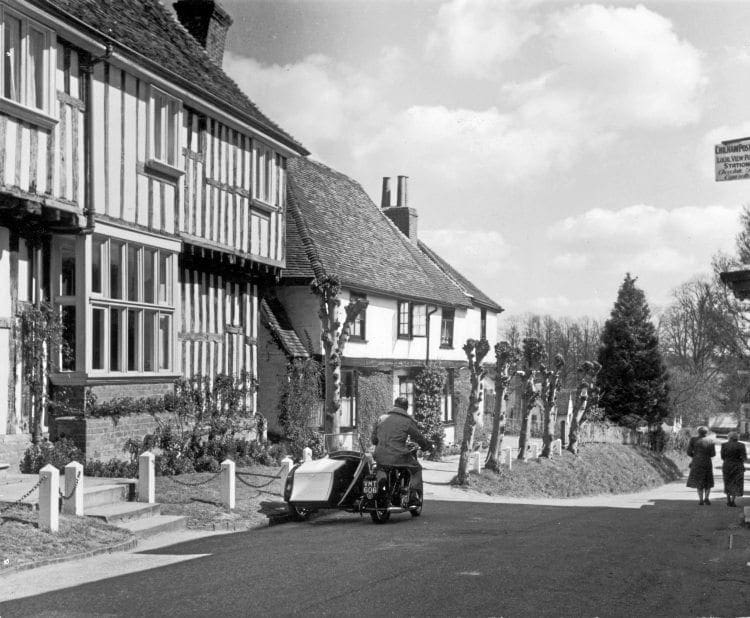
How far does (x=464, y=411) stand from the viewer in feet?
115

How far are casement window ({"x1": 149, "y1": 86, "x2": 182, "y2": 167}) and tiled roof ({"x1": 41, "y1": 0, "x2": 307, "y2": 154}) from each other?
1.39 feet

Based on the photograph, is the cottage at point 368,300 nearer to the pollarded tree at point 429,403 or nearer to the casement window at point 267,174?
the pollarded tree at point 429,403

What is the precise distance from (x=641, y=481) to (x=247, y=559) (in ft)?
90.5

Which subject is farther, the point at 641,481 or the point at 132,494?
the point at 641,481

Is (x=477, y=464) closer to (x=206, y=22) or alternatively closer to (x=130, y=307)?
(x=130, y=307)

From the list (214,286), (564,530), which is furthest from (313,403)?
(564,530)

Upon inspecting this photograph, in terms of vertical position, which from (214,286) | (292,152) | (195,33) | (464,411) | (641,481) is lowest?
(641,481)

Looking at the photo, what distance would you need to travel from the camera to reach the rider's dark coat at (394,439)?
42.7 ft

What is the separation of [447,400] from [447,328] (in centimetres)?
283

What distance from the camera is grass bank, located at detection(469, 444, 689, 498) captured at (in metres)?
24.2

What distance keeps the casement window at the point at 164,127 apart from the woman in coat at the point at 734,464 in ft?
43.3

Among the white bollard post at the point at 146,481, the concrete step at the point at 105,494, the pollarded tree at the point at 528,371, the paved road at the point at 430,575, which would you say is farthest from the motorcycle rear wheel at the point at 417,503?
the pollarded tree at the point at 528,371

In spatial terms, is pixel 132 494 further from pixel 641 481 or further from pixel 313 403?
pixel 641 481

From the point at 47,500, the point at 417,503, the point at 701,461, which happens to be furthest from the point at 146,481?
the point at 701,461
